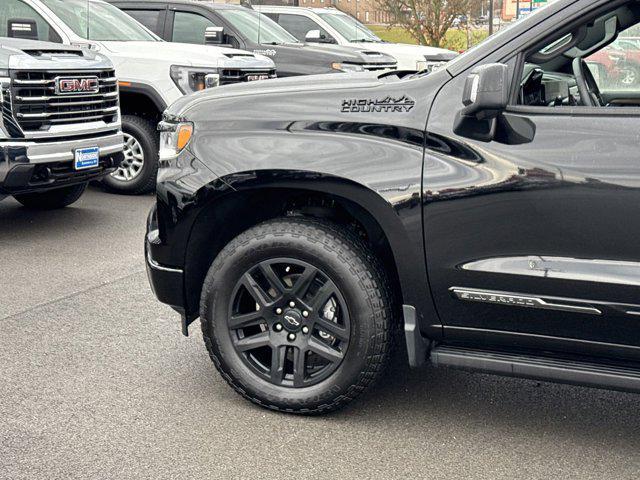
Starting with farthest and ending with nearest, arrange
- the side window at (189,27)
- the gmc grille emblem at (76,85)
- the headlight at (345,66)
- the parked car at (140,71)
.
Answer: the headlight at (345,66) < the side window at (189,27) < the parked car at (140,71) < the gmc grille emblem at (76,85)

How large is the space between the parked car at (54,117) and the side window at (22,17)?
3.90ft

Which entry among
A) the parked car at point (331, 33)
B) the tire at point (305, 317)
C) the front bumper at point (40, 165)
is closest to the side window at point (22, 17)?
the front bumper at point (40, 165)

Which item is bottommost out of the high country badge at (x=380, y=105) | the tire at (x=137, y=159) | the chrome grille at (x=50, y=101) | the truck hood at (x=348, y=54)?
the tire at (x=137, y=159)

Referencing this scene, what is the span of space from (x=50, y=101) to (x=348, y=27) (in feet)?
35.6

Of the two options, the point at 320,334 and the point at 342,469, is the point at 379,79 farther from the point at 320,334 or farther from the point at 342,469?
the point at 342,469

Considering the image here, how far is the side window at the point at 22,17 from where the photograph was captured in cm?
901

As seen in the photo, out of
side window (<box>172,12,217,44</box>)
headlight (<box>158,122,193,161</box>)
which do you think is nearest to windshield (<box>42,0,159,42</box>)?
side window (<box>172,12,217,44</box>)

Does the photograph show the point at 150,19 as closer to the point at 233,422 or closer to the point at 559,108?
the point at 233,422

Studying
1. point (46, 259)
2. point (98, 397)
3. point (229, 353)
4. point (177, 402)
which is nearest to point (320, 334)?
point (229, 353)

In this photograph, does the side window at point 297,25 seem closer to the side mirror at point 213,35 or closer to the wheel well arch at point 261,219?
the side mirror at point 213,35

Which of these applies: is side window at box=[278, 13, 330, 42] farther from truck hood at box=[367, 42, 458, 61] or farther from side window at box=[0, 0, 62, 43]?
side window at box=[0, 0, 62, 43]

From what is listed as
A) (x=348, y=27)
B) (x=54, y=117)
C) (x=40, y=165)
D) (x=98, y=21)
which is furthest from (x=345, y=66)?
(x=40, y=165)

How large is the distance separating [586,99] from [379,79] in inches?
32.9

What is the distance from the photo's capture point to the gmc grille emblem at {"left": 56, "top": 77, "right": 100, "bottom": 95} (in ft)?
25.3
